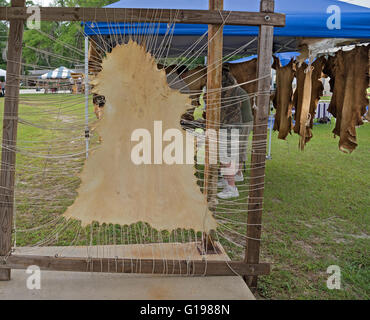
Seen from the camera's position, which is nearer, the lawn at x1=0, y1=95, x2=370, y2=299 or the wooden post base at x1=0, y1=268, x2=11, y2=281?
the wooden post base at x1=0, y1=268, x2=11, y2=281

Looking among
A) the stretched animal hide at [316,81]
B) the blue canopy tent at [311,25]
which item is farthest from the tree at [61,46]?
the stretched animal hide at [316,81]

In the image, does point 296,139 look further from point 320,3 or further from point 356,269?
point 356,269

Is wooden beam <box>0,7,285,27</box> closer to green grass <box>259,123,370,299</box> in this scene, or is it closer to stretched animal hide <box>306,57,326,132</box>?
stretched animal hide <box>306,57,326,132</box>

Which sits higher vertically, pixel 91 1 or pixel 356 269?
pixel 91 1

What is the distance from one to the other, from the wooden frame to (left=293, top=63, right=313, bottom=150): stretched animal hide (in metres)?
1.11

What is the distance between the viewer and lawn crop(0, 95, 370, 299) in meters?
2.45

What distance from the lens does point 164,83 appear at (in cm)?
215

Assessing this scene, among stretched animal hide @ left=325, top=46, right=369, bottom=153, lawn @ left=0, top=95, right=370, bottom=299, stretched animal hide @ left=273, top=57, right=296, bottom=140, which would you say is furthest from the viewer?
stretched animal hide @ left=273, top=57, right=296, bottom=140

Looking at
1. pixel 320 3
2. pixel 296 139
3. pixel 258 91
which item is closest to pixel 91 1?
pixel 296 139

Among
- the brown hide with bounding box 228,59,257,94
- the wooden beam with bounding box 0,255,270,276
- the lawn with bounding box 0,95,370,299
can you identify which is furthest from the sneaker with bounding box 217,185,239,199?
the wooden beam with bounding box 0,255,270,276

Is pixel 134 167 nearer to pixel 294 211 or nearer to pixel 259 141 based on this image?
pixel 259 141

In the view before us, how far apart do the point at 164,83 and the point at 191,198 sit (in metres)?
0.77

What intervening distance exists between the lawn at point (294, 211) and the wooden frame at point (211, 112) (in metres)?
0.16

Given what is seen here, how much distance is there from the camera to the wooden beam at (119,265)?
2.27 m
